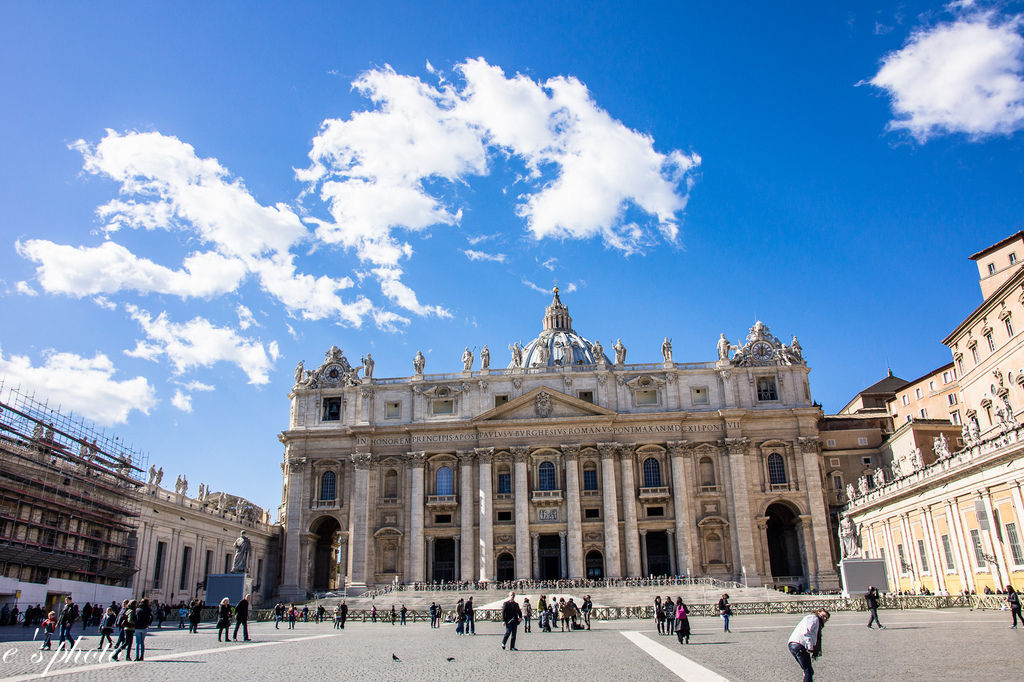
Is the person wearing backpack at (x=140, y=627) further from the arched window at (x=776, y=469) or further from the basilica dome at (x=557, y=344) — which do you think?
the basilica dome at (x=557, y=344)

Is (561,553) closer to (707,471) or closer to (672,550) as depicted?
(672,550)

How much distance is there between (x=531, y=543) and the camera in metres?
55.5

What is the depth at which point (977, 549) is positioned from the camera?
3338cm

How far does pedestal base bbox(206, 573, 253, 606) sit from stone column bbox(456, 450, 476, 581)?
21.1 m

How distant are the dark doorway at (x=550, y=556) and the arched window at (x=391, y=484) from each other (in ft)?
38.5

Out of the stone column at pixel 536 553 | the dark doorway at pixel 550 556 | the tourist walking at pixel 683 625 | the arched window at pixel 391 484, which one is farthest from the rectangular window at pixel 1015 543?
the arched window at pixel 391 484

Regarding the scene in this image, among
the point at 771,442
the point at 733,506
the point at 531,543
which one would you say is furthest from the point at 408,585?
the point at 771,442

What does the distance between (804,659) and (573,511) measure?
45.2 meters

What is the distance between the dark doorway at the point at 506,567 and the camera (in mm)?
55812

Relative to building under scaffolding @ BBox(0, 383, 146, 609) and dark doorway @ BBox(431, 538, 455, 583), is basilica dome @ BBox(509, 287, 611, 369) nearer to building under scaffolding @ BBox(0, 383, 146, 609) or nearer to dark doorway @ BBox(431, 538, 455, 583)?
dark doorway @ BBox(431, 538, 455, 583)

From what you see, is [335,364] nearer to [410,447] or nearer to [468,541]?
[410,447]

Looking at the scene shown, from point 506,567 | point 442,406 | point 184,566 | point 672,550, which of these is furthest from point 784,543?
point 184,566

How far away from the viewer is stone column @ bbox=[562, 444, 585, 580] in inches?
2135

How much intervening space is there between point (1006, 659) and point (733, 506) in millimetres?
42246
